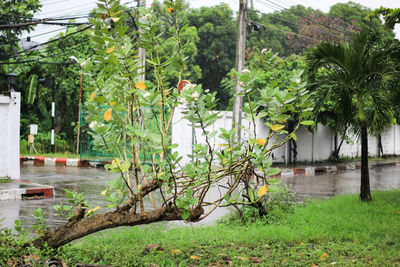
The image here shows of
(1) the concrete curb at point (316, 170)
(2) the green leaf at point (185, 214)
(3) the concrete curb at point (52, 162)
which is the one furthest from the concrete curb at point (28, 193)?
(1) the concrete curb at point (316, 170)

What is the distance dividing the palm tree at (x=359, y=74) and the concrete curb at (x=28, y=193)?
241 inches

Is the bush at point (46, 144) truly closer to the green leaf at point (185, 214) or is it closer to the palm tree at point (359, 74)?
the palm tree at point (359, 74)

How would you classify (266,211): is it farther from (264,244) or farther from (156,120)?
(156,120)

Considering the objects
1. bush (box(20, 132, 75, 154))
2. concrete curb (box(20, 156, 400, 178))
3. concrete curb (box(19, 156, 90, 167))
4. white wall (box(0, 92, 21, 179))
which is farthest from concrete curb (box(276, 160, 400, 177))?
bush (box(20, 132, 75, 154))

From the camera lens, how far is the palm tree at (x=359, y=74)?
337 inches

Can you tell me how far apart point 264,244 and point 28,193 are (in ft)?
21.7

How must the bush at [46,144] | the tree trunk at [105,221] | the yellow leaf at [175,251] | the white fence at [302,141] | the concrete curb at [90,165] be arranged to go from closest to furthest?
the tree trunk at [105,221] < the yellow leaf at [175,251] < the white fence at [302,141] < the concrete curb at [90,165] < the bush at [46,144]

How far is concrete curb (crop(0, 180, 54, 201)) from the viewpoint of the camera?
992cm

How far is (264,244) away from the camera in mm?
5277

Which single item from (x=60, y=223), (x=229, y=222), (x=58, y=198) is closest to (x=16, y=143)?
(x=58, y=198)

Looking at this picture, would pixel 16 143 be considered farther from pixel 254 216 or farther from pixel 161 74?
pixel 161 74

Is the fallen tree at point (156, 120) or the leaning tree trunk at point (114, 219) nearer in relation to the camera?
the fallen tree at point (156, 120)

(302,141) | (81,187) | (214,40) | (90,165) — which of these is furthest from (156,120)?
(214,40)

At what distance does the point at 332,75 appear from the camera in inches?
351
